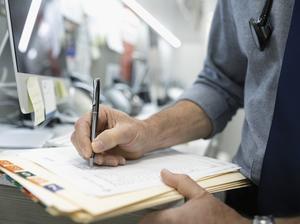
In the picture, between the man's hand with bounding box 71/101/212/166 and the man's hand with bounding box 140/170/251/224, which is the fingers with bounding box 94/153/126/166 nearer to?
the man's hand with bounding box 71/101/212/166

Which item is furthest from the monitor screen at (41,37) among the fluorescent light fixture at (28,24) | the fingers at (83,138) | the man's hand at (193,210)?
the man's hand at (193,210)

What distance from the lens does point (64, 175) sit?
486 mm

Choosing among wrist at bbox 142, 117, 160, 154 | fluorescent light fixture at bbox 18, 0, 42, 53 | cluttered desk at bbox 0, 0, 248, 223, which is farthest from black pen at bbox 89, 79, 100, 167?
fluorescent light fixture at bbox 18, 0, 42, 53

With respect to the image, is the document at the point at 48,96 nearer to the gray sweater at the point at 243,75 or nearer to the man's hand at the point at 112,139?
the man's hand at the point at 112,139

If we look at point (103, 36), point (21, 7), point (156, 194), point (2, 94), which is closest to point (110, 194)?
point (156, 194)

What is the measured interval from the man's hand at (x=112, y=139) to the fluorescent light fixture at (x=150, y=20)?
27 cm

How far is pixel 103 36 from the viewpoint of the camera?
1966 millimetres

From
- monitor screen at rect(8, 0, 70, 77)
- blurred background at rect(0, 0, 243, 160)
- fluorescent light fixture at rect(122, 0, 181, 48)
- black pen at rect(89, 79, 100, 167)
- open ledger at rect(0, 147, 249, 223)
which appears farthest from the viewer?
blurred background at rect(0, 0, 243, 160)

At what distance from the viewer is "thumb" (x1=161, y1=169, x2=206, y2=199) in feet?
1.54

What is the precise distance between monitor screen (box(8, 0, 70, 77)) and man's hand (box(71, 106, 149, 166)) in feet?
0.62

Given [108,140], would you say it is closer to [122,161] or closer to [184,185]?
[122,161]

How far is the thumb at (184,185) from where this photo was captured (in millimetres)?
470

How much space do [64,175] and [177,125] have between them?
1.16 feet

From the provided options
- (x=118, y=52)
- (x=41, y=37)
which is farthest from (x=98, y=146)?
(x=118, y=52)
